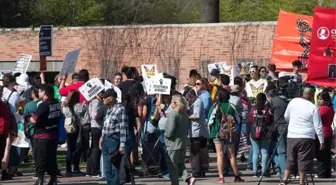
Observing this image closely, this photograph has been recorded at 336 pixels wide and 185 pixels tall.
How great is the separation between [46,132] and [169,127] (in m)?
2.04

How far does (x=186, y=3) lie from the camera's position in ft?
219

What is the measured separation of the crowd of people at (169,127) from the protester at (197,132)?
0.7 inches

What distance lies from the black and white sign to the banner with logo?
5.57 metres

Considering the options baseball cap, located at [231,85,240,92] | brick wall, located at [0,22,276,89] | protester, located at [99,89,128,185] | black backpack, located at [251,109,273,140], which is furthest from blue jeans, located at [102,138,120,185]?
brick wall, located at [0,22,276,89]

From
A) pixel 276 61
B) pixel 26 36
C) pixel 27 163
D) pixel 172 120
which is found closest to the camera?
pixel 172 120

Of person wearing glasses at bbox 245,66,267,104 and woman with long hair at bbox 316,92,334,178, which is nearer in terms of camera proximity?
woman with long hair at bbox 316,92,334,178

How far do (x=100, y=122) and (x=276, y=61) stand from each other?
777 centimetres

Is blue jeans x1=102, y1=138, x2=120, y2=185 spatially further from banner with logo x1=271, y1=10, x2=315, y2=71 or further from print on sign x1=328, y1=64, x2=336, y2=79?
banner with logo x1=271, y1=10, x2=315, y2=71

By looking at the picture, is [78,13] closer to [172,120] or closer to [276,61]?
[276,61]

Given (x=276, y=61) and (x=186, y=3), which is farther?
(x=186, y=3)

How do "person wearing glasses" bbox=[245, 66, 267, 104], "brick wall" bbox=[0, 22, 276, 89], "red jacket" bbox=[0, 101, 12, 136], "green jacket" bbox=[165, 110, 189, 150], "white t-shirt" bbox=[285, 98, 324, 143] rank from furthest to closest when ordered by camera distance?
"brick wall" bbox=[0, 22, 276, 89] < "person wearing glasses" bbox=[245, 66, 267, 104] < "red jacket" bbox=[0, 101, 12, 136] < "white t-shirt" bbox=[285, 98, 324, 143] < "green jacket" bbox=[165, 110, 189, 150]

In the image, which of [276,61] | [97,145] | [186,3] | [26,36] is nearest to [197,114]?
[97,145]

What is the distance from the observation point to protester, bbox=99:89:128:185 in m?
15.1

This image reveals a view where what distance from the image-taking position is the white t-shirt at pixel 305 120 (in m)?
15.7
